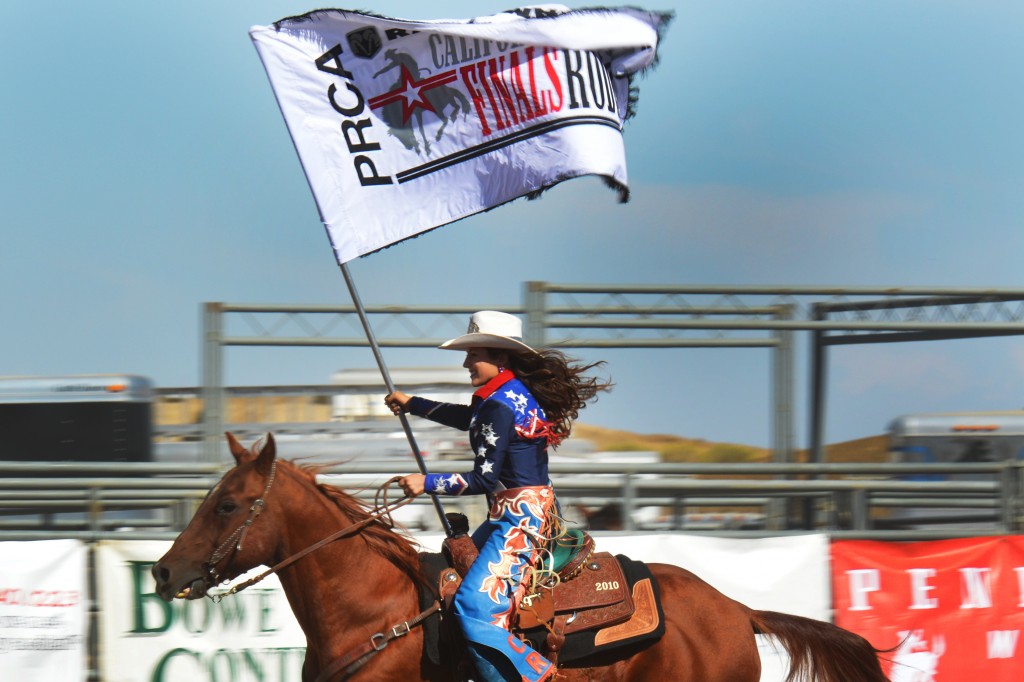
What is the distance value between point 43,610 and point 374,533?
130 inches

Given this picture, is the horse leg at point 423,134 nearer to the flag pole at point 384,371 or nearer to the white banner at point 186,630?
the flag pole at point 384,371

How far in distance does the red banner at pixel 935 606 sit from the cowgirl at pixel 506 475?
3430mm

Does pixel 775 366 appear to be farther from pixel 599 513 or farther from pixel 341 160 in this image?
pixel 341 160

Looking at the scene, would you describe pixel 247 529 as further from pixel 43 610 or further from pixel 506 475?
pixel 43 610

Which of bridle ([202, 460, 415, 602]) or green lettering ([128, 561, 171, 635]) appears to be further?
green lettering ([128, 561, 171, 635])

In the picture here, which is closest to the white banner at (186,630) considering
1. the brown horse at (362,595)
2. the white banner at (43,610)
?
the white banner at (43,610)

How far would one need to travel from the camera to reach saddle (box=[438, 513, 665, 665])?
5035 millimetres

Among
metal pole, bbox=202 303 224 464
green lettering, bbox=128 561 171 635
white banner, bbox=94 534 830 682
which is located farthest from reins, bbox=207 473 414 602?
metal pole, bbox=202 303 224 464

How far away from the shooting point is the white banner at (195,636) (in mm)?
7246

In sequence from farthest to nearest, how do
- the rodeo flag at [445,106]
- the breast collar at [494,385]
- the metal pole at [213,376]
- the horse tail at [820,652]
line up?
the metal pole at [213,376], the rodeo flag at [445,106], the horse tail at [820,652], the breast collar at [494,385]

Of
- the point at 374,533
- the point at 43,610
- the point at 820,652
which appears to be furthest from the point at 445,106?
the point at 43,610

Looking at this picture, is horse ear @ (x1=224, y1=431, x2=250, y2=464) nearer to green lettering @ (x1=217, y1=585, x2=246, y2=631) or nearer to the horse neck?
the horse neck

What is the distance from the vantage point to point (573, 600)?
5.12 m

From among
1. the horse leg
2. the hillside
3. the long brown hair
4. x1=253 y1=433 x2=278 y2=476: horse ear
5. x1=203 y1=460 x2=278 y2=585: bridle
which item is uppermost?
the horse leg
